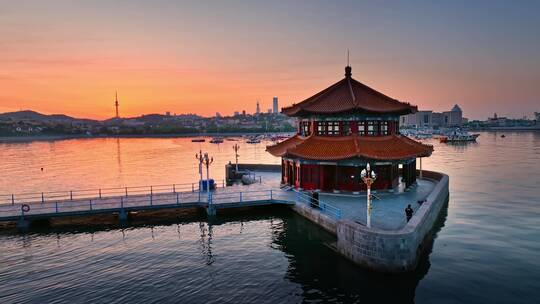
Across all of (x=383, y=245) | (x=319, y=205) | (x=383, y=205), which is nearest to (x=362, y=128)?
(x=383, y=205)

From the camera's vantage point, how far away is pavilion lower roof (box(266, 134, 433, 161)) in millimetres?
34969

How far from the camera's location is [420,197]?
3475 cm

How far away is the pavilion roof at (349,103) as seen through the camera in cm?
3725

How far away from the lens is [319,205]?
31453 mm

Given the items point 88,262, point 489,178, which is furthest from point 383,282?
point 489,178

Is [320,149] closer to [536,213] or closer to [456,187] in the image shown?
[536,213]

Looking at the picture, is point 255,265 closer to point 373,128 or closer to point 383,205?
point 383,205

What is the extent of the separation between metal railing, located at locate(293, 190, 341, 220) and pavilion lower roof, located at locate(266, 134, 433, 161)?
3887 millimetres

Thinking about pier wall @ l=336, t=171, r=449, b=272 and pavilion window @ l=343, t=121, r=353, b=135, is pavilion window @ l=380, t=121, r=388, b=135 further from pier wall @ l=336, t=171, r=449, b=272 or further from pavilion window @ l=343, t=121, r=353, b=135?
pier wall @ l=336, t=171, r=449, b=272

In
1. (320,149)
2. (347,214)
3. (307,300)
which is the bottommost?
(307,300)

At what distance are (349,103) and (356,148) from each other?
536 cm

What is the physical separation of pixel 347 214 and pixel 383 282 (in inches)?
344

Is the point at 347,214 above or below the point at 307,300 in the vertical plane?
above

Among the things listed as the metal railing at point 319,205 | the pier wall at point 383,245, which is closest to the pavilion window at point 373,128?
the metal railing at point 319,205
